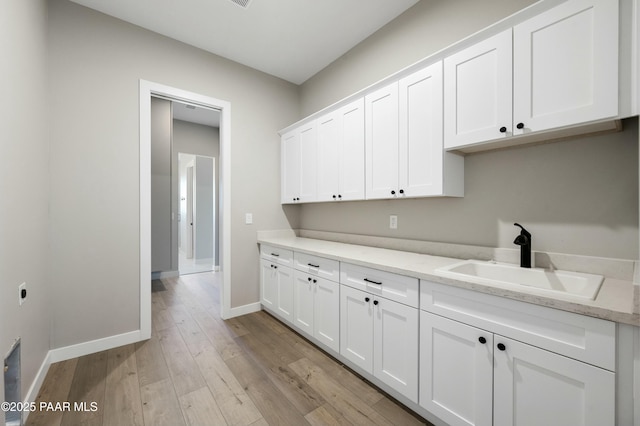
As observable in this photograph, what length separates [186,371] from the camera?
2006 millimetres

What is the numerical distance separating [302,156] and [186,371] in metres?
2.29

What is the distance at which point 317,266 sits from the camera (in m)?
2.27

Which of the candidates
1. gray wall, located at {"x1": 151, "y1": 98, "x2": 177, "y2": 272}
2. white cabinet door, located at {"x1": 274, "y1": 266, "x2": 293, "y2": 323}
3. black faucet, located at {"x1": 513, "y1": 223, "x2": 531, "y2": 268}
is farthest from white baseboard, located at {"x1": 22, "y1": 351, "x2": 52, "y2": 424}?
black faucet, located at {"x1": 513, "y1": 223, "x2": 531, "y2": 268}

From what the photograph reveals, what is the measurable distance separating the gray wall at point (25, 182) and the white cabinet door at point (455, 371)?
2089 millimetres

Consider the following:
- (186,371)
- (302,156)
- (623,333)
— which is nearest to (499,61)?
(623,333)

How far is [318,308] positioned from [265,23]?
265cm

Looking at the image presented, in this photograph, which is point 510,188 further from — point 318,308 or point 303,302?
point 303,302

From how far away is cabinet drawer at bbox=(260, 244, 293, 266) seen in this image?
8.73 ft

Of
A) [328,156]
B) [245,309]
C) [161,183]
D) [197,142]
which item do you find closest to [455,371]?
[328,156]

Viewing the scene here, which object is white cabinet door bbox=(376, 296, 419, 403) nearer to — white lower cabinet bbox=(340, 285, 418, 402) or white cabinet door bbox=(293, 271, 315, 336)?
white lower cabinet bbox=(340, 285, 418, 402)

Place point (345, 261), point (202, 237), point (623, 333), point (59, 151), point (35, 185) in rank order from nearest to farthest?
1. point (623, 333)
2. point (35, 185)
3. point (345, 261)
4. point (59, 151)
5. point (202, 237)

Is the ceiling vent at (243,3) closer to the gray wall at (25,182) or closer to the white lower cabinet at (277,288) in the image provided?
the gray wall at (25,182)

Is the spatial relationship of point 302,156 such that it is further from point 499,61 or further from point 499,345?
point 499,345

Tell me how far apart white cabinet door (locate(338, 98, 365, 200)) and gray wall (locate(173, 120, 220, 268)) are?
10.9 ft
